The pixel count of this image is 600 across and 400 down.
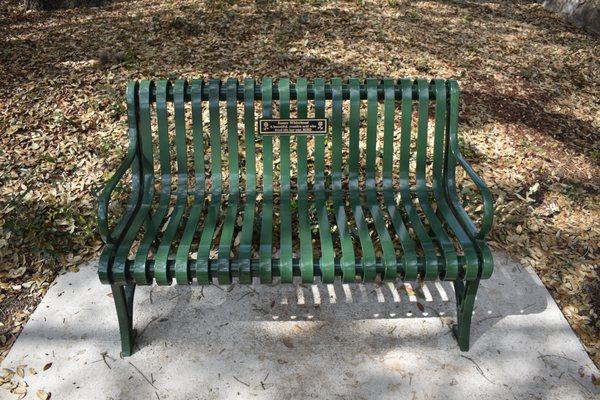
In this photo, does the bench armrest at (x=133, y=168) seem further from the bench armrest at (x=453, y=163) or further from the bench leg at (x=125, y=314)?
the bench armrest at (x=453, y=163)

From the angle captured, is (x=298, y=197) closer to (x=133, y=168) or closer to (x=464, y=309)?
(x=133, y=168)

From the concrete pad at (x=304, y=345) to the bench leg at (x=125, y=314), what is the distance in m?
0.07

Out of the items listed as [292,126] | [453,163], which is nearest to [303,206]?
[292,126]

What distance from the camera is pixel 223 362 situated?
9.93ft

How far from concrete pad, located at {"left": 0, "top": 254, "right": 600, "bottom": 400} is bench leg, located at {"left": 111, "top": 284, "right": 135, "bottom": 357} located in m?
0.07

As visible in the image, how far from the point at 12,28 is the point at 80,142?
403 cm

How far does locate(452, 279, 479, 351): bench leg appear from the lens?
291 centimetres

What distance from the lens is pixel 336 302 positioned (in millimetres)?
3463

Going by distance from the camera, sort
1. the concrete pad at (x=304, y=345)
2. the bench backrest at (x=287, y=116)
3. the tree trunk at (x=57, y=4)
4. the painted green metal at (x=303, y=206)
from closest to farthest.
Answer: the painted green metal at (x=303, y=206) → the concrete pad at (x=304, y=345) → the bench backrest at (x=287, y=116) → the tree trunk at (x=57, y=4)

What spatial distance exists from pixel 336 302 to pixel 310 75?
3.59 metres

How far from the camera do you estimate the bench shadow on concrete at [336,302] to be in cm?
334

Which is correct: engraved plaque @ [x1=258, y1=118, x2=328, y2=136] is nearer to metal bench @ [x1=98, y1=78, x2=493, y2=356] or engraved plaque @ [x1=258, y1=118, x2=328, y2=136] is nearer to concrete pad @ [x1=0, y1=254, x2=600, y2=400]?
metal bench @ [x1=98, y1=78, x2=493, y2=356]

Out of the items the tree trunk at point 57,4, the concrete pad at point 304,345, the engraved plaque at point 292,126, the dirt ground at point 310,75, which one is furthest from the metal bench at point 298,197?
the tree trunk at point 57,4

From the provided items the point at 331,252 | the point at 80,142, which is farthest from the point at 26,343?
the point at 80,142
